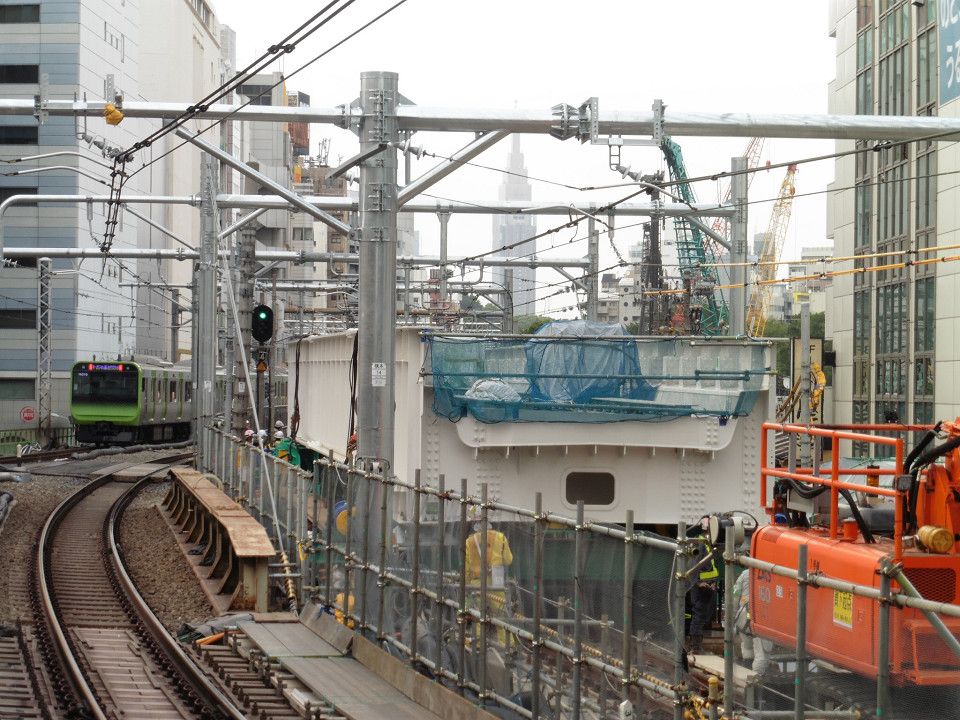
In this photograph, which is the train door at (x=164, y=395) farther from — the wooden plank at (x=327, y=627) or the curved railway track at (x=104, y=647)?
the wooden plank at (x=327, y=627)

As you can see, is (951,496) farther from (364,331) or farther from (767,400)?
(767,400)

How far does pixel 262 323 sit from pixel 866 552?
17023 millimetres

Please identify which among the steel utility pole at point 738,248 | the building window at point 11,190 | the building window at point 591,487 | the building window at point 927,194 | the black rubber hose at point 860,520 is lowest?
the building window at point 591,487

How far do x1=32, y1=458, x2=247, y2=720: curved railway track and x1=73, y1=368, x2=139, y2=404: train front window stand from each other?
2275cm

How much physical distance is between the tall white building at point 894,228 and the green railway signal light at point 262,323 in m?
19.4

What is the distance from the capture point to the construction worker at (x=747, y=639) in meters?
6.68

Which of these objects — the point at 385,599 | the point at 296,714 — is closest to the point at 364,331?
the point at 385,599

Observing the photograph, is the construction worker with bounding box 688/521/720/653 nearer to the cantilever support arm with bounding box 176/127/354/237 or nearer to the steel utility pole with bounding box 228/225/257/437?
the cantilever support arm with bounding box 176/127/354/237

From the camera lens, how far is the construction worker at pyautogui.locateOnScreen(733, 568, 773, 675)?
21.9 feet

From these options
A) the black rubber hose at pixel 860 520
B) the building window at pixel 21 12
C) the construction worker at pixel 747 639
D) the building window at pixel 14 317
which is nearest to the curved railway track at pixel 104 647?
the construction worker at pixel 747 639

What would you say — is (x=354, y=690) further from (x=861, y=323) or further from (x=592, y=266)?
(x=861, y=323)

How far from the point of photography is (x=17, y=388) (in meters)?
60.0

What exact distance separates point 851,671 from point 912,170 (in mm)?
37856

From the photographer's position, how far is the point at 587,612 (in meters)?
7.72
